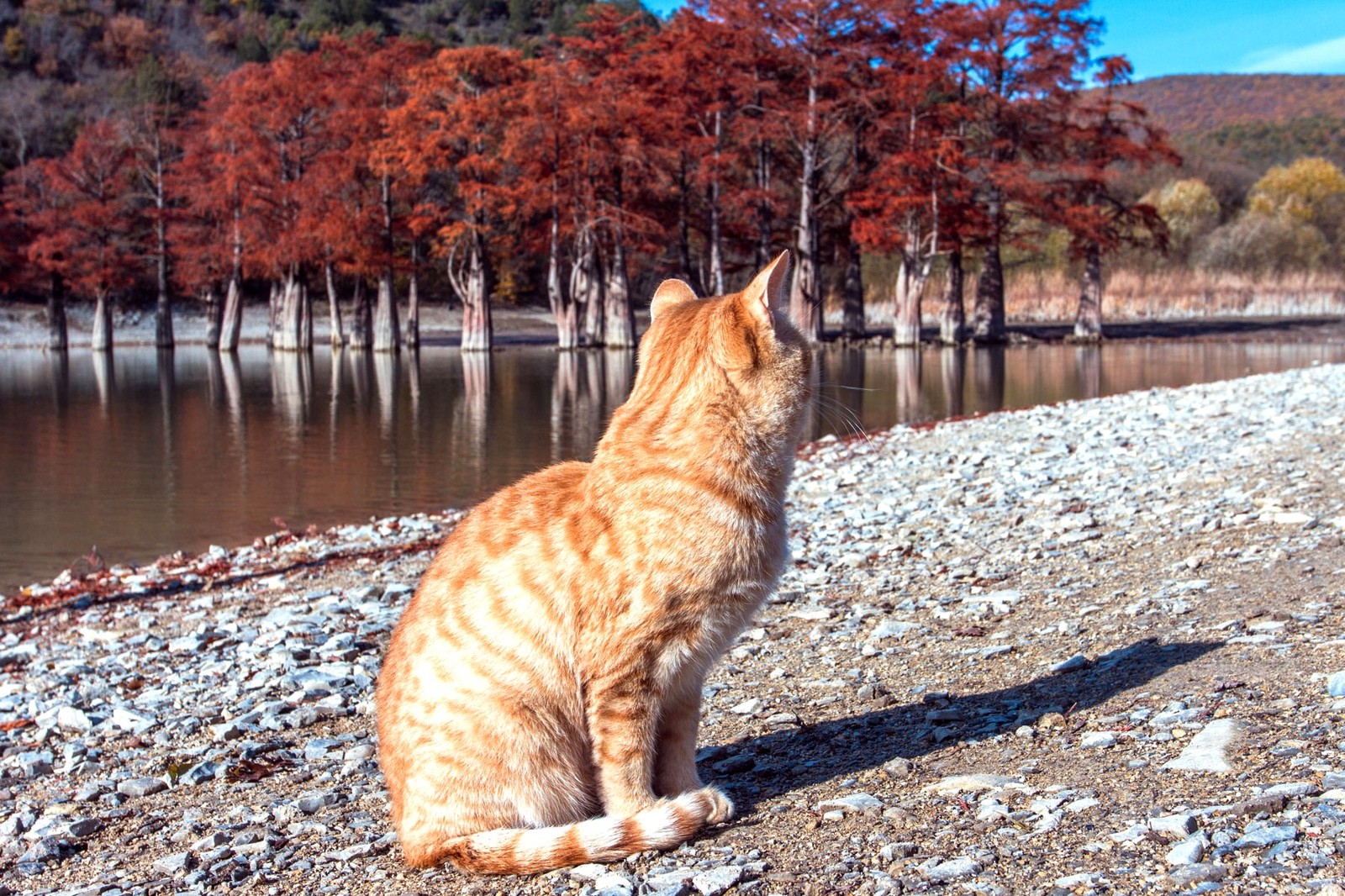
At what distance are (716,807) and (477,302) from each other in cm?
3993

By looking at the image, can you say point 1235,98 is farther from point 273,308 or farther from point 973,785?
point 973,785

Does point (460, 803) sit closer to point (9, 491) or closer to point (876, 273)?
point (9, 491)

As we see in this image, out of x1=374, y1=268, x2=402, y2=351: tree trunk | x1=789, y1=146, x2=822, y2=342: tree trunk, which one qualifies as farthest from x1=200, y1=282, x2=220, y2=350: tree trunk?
x1=789, y1=146, x2=822, y2=342: tree trunk

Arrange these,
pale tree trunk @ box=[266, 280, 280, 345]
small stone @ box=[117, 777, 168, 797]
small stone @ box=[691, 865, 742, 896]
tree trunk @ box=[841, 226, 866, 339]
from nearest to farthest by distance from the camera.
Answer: small stone @ box=[691, 865, 742, 896] → small stone @ box=[117, 777, 168, 797] → tree trunk @ box=[841, 226, 866, 339] → pale tree trunk @ box=[266, 280, 280, 345]

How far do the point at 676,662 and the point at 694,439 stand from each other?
0.65 m

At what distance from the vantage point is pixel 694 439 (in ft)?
11.2

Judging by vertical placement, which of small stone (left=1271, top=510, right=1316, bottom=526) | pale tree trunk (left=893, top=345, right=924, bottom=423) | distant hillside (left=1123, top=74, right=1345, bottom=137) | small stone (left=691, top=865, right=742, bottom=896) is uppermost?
distant hillside (left=1123, top=74, right=1345, bottom=137)

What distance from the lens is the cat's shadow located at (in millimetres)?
3775

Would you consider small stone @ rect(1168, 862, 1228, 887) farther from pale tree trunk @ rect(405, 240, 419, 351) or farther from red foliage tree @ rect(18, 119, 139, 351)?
red foliage tree @ rect(18, 119, 139, 351)

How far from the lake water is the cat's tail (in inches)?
55.7

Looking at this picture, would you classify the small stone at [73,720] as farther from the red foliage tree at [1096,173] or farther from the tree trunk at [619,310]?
the red foliage tree at [1096,173]

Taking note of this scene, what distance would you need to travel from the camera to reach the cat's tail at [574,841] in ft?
10.3

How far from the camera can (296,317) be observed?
46344mm

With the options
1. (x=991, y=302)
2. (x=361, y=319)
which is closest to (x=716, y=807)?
(x=991, y=302)
